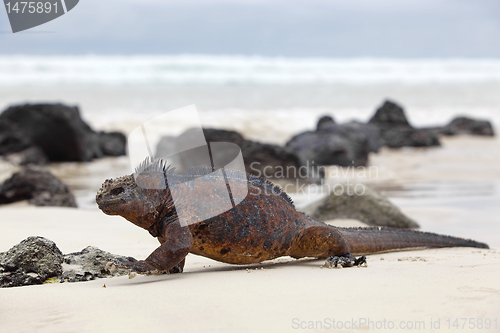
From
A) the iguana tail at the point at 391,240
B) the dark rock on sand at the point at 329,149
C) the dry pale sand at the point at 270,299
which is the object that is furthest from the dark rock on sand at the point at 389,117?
the dry pale sand at the point at 270,299

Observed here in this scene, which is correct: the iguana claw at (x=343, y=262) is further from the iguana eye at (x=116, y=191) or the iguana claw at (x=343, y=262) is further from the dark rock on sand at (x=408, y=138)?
the dark rock on sand at (x=408, y=138)

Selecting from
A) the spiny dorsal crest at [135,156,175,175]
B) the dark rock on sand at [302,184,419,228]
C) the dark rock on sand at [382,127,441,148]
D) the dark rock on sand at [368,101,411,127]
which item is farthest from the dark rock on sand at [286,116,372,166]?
the spiny dorsal crest at [135,156,175,175]

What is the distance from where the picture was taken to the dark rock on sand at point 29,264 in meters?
3.53

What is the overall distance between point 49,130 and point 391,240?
15258 mm

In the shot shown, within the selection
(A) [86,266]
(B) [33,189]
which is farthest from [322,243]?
(B) [33,189]

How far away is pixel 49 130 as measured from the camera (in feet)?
57.0

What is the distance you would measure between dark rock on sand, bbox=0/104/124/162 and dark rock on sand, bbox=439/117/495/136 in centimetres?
1678

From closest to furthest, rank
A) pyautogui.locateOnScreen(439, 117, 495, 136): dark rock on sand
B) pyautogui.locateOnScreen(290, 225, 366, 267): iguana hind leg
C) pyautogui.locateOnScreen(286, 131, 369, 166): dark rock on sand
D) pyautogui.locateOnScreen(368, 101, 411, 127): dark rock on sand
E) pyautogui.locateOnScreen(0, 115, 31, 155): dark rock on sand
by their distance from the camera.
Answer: pyautogui.locateOnScreen(290, 225, 366, 267): iguana hind leg → pyautogui.locateOnScreen(286, 131, 369, 166): dark rock on sand → pyautogui.locateOnScreen(0, 115, 31, 155): dark rock on sand → pyautogui.locateOnScreen(368, 101, 411, 127): dark rock on sand → pyautogui.locateOnScreen(439, 117, 495, 136): dark rock on sand

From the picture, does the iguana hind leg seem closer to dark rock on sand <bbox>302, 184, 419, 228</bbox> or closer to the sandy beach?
the sandy beach

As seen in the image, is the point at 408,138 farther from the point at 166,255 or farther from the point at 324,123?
the point at 166,255

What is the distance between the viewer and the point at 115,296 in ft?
9.93

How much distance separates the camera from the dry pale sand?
2.49m

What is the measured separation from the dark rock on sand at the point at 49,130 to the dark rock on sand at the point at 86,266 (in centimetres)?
1398

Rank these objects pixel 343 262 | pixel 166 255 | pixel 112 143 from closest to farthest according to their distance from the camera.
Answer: pixel 166 255 → pixel 343 262 → pixel 112 143
